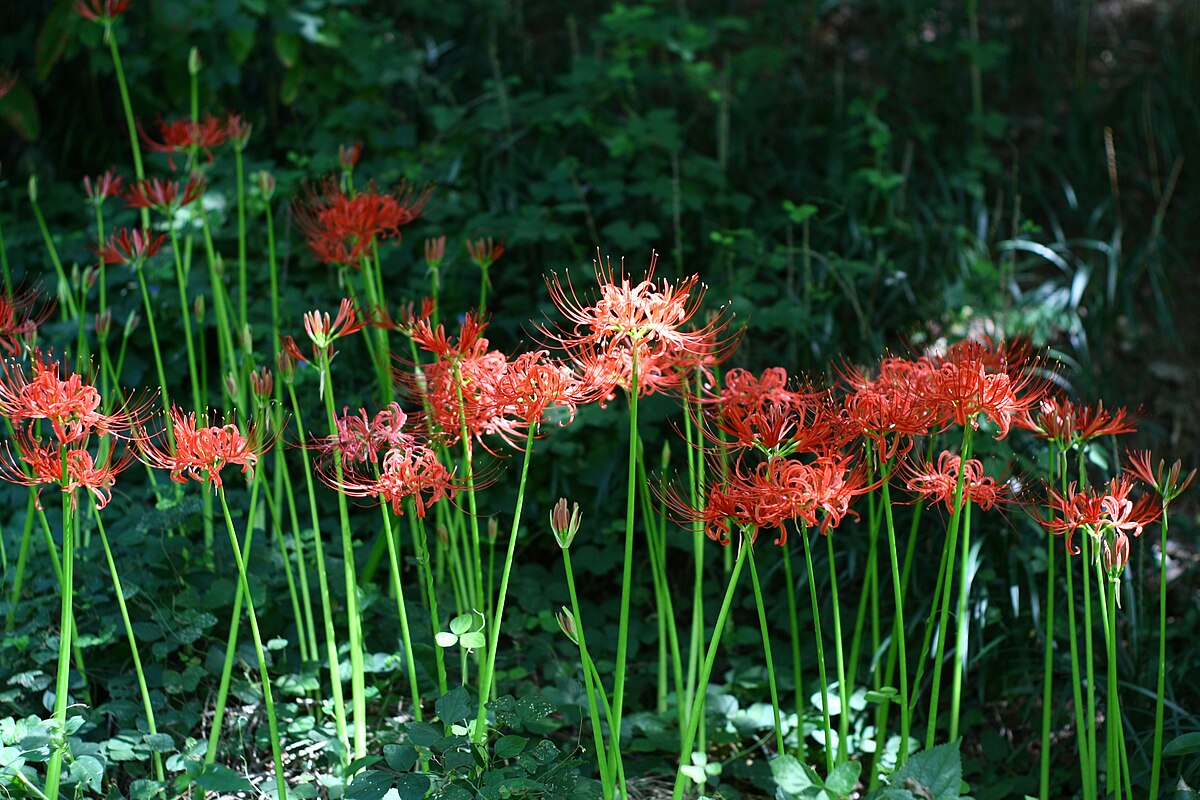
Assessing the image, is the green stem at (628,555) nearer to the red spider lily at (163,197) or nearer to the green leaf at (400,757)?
the green leaf at (400,757)

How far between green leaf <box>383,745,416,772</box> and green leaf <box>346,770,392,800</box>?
0.08ft

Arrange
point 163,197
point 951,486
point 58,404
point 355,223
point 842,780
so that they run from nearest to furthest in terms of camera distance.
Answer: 1. point 842,780
2. point 58,404
3. point 951,486
4. point 355,223
5. point 163,197

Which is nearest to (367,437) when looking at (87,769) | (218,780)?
(218,780)

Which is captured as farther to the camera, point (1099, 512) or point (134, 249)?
point (134, 249)

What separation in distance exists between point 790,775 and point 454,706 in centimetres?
55

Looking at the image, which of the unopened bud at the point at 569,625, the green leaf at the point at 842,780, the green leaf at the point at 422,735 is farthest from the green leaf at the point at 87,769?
the green leaf at the point at 842,780

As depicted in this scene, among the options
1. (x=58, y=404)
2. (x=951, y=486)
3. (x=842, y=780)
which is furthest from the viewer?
(x=951, y=486)

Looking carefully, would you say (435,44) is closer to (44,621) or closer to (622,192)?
(622,192)

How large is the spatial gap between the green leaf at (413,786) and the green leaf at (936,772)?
2.36ft

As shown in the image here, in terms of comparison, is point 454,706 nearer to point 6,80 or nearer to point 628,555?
point 628,555

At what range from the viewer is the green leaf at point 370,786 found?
1.81 metres

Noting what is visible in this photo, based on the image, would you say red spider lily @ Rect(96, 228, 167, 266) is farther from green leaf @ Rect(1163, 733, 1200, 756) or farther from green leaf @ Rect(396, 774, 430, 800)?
green leaf @ Rect(1163, 733, 1200, 756)

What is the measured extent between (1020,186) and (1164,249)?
2.11ft

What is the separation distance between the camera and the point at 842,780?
1.61 meters
